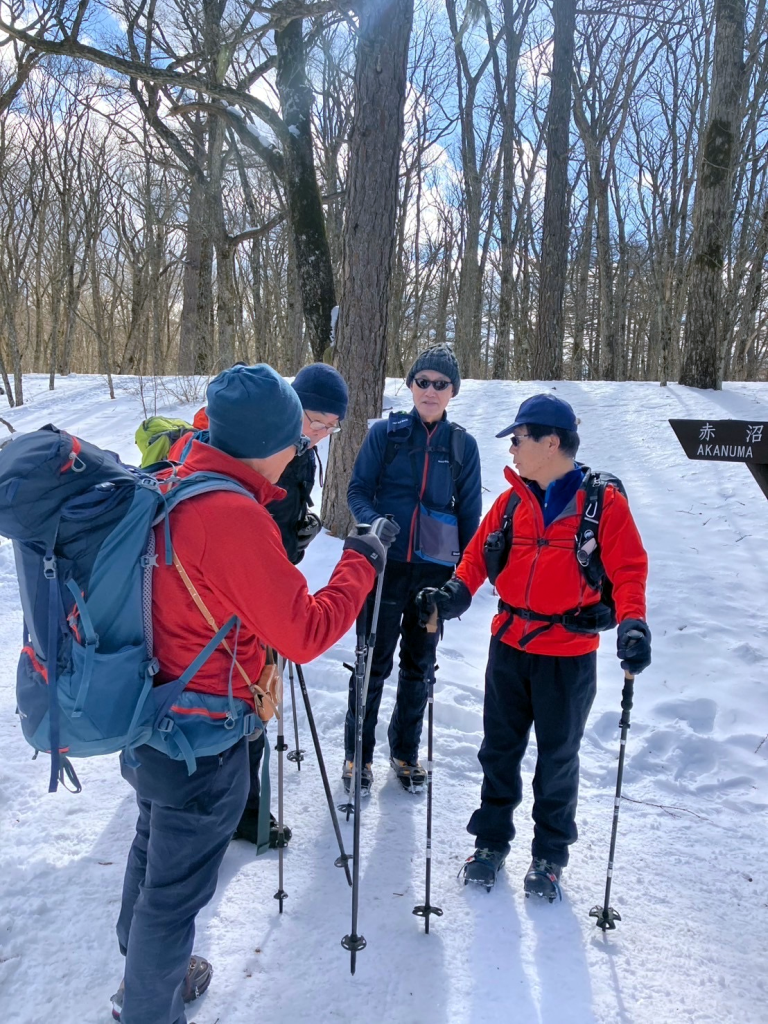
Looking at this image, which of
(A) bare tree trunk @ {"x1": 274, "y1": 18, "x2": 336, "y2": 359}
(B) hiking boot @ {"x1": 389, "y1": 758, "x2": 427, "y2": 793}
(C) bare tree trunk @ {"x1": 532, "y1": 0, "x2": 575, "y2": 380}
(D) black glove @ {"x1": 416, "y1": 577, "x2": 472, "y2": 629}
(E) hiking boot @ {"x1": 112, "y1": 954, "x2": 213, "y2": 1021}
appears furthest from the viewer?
(C) bare tree trunk @ {"x1": 532, "y1": 0, "x2": 575, "y2": 380}

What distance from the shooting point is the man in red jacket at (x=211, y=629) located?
64.4 inches

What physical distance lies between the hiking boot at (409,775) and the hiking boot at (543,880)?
30.1 inches

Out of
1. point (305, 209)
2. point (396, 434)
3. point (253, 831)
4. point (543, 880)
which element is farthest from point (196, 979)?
point (305, 209)

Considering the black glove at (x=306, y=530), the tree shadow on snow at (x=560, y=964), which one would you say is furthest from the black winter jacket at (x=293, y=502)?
the tree shadow on snow at (x=560, y=964)

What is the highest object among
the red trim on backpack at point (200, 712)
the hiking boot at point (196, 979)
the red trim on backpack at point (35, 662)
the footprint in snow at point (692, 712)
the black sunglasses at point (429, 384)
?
the black sunglasses at point (429, 384)

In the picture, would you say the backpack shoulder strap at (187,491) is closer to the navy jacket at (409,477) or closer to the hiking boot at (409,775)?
the navy jacket at (409,477)

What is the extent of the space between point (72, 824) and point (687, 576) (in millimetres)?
4760

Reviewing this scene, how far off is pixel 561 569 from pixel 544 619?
0.21 m

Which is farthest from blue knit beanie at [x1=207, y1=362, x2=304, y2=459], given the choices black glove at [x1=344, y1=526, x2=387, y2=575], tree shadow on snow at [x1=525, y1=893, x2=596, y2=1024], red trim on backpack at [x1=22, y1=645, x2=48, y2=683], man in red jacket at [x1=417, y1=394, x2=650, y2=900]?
tree shadow on snow at [x1=525, y1=893, x2=596, y2=1024]

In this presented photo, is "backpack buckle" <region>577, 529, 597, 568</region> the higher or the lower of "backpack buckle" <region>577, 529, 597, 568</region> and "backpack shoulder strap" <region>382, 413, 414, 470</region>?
the lower

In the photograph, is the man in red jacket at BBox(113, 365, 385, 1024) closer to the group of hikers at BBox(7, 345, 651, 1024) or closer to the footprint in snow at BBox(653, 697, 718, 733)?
the group of hikers at BBox(7, 345, 651, 1024)

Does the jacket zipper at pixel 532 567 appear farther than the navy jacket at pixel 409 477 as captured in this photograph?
No

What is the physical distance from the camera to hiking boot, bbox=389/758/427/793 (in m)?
3.44

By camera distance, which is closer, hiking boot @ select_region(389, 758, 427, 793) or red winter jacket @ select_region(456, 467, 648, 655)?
red winter jacket @ select_region(456, 467, 648, 655)
